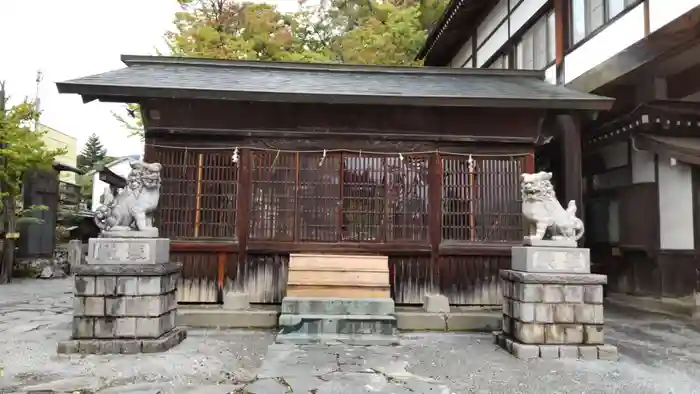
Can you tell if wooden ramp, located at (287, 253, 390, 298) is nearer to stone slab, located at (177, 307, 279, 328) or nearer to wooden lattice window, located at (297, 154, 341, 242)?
wooden lattice window, located at (297, 154, 341, 242)

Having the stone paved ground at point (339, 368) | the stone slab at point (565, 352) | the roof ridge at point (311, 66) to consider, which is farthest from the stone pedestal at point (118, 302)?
the stone slab at point (565, 352)

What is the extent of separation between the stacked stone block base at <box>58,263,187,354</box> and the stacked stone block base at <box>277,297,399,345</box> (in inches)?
66.4

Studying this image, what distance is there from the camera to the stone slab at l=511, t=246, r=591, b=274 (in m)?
6.28

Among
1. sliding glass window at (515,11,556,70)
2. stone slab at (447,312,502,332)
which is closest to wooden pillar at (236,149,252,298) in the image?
stone slab at (447,312,502,332)

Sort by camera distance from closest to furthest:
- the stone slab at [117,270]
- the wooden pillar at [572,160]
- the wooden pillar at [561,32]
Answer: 1. the stone slab at [117,270]
2. the wooden pillar at [572,160]
3. the wooden pillar at [561,32]

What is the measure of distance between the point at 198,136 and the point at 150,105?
905 mm

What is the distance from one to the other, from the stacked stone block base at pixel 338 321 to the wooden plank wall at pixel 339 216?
1.12 metres

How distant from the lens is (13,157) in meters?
13.8

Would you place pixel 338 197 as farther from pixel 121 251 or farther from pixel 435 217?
pixel 121 251

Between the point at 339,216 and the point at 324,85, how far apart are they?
231 cm

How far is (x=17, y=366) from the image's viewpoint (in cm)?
530

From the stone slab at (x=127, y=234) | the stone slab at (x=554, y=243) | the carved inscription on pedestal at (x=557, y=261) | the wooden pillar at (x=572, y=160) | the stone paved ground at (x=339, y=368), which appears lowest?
the stone paved ground at (x=339, y=368)

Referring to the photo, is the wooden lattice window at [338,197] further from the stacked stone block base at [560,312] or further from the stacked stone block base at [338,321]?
the stacked stone block base at [560,312]

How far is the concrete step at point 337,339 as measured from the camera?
255 inches
